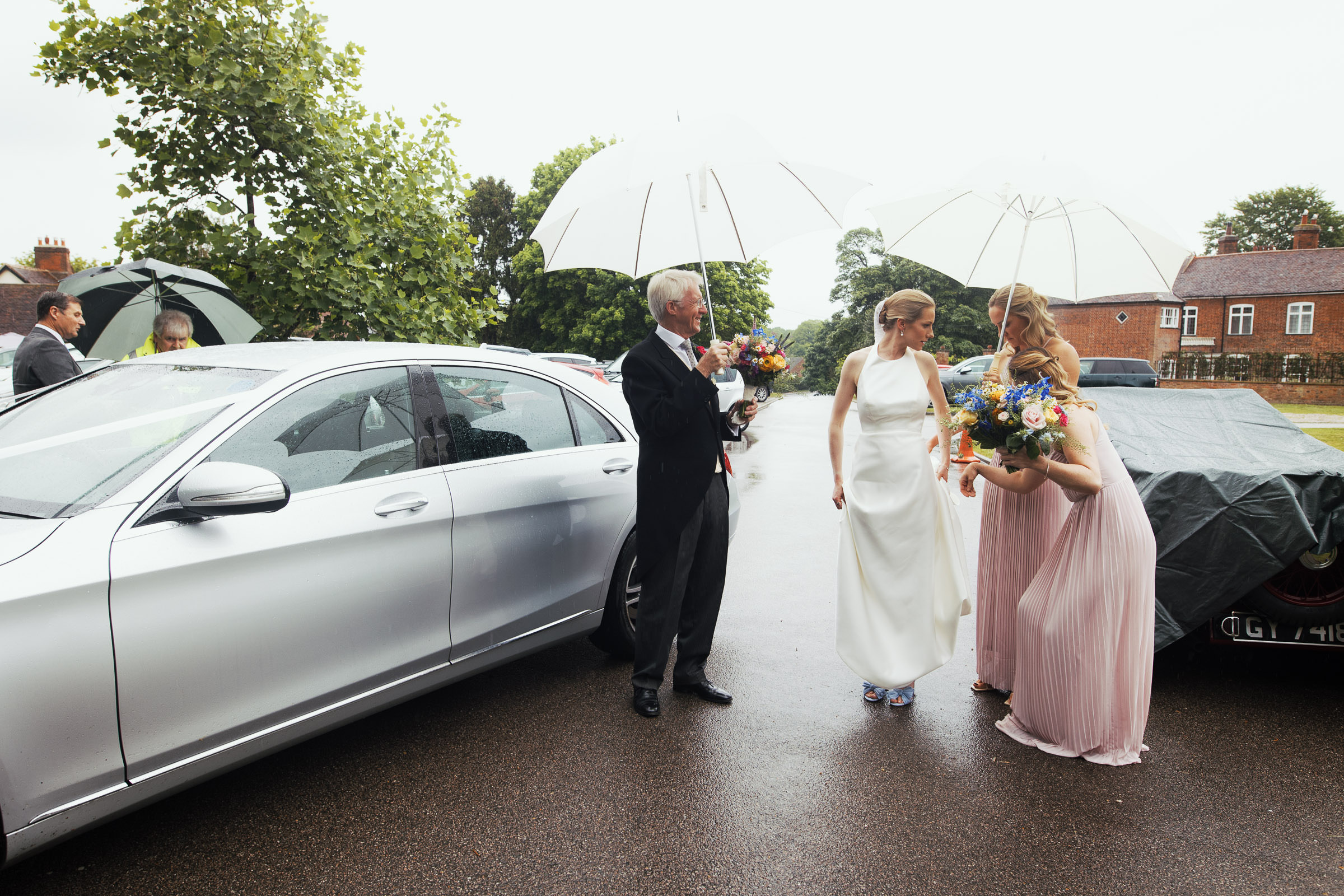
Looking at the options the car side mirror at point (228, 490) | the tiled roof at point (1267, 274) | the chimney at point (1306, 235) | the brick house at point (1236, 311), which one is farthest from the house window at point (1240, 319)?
the car side mirror at point (228, 490)

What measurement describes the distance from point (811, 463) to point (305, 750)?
1076 cm

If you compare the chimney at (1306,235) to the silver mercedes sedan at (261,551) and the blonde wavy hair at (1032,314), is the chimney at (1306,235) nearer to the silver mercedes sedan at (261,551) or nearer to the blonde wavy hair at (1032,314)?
the blonde wavy hair at (1032,314)

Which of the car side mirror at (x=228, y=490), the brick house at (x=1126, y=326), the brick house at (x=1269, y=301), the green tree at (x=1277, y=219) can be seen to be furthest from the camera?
the green tree at (x=1277, y=219)

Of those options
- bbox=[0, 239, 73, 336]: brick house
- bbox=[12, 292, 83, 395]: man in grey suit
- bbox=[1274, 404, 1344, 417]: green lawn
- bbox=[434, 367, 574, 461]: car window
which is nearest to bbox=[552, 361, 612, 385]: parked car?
bbox=[434, 367, 574, 461]: car window

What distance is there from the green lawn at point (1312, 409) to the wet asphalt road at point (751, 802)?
2912 cm

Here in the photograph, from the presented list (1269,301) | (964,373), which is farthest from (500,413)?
(1269,301)

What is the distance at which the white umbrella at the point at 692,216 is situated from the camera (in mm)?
4434

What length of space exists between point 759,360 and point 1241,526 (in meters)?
2.44

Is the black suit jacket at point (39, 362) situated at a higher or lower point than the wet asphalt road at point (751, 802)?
higher

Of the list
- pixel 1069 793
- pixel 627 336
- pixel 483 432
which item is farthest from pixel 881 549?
pixel 627 336

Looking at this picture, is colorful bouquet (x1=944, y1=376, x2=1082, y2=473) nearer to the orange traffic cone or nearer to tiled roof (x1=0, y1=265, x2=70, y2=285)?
the orange traffic cone

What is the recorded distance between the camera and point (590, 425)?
4.35 metres

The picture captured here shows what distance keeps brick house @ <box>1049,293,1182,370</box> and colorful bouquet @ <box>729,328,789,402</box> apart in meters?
45.8

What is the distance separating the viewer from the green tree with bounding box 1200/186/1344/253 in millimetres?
56375
